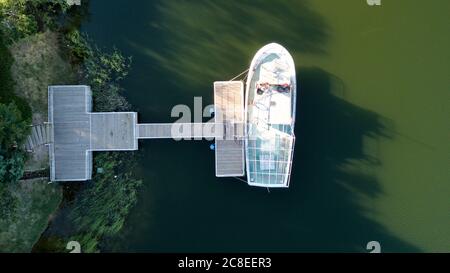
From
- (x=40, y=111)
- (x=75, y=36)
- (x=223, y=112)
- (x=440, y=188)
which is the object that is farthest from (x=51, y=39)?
(x=440, y=188)

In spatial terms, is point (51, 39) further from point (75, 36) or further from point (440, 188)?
point (440, 188)

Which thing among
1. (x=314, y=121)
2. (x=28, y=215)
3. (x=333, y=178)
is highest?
(x=314, y=121)

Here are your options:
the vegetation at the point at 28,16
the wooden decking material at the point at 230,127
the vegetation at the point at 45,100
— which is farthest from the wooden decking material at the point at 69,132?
the wooden decking material at the point at 230,127

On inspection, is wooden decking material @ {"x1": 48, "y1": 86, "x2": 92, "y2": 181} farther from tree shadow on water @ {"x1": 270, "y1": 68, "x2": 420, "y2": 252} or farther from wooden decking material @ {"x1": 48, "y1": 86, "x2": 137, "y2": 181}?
tree shadow on water @ {"x1": 270, "y1": 68, "x2": 420, "y2": 252}

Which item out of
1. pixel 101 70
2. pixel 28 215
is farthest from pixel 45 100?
pixel 28 215

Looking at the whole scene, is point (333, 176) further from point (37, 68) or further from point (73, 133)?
point (37, 68)
